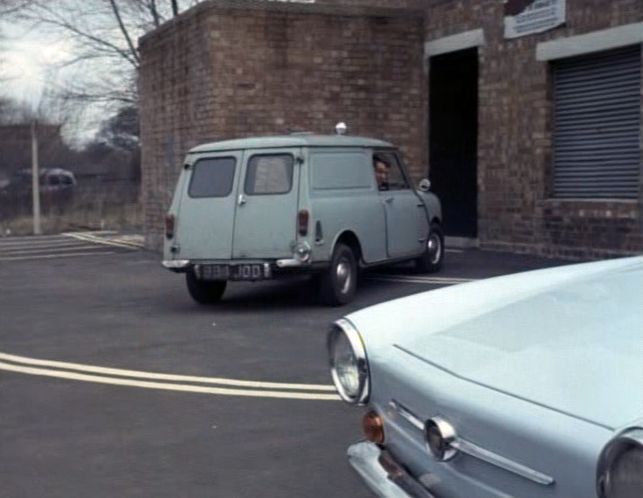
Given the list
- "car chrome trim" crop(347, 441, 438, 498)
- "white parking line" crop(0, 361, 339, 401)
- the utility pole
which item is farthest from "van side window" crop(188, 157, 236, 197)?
the utility pole

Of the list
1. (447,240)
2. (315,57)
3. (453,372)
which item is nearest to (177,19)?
(315,57)

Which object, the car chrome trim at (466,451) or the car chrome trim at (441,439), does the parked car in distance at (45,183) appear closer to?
the car chrome trim at (466,451)

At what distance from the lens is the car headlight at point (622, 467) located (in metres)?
2.31

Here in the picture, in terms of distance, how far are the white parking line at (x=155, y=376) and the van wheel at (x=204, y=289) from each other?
3039mm

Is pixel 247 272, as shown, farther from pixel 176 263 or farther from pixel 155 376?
pixel 155 376

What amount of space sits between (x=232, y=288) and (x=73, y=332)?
3.46m

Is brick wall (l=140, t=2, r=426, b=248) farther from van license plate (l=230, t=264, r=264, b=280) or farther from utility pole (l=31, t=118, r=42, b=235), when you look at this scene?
utility pole (l=31, t=118, r=42, b=235)

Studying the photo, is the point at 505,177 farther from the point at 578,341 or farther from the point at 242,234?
the point at 578,341

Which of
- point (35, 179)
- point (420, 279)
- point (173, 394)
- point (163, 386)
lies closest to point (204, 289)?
point (420, 279)

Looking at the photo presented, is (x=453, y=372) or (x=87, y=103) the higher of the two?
(x=87, y=103)

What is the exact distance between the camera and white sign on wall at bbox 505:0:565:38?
49.4 feet

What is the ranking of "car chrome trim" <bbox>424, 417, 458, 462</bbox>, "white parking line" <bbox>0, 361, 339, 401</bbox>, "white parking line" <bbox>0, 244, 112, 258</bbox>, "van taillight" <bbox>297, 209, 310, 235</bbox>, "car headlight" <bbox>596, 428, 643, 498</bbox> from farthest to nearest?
"white parking line" <bbox>0, 244, 112, 258</bbox>, "van taillight" <bbox>297, 209, 310, 235</bbox>, "white parking line" <bbox>0, 361, 339, 401</bbox>, "car chrome trim" <bbox>424, 417, 458, 462</bbox>, "car headlight" <bbox>596, 428, 643, 498</bbox>

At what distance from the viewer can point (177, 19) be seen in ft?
58.9

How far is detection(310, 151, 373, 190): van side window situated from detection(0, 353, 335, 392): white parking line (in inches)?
144
